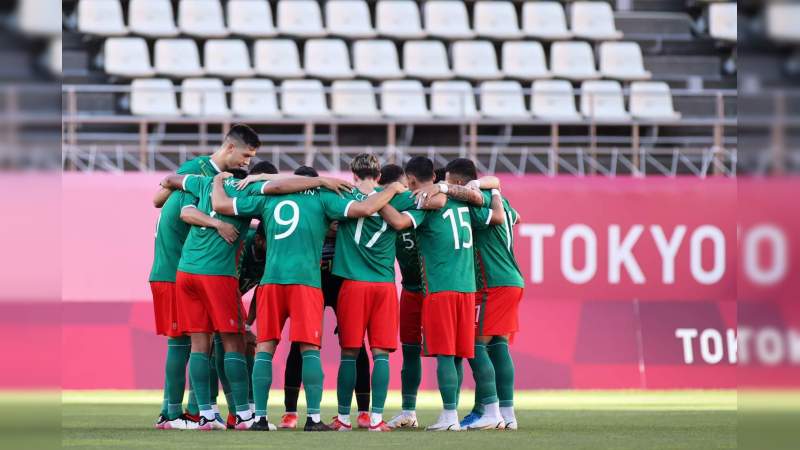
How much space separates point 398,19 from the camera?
1892cm

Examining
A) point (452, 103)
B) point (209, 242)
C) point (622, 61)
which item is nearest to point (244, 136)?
point (209, 242)

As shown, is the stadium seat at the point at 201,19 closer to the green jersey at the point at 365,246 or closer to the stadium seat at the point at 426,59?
the stadium seat at the point at 426,59

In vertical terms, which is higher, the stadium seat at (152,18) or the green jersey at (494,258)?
the stadium seat at (152,18)

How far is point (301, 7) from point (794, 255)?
659 inches

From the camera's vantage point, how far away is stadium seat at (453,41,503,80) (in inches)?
711

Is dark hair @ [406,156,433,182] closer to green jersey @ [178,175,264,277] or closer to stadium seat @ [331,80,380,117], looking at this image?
green jersey @ [178,175,264,277]

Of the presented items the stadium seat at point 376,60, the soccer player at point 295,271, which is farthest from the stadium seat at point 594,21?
the soccer player at point 295,271

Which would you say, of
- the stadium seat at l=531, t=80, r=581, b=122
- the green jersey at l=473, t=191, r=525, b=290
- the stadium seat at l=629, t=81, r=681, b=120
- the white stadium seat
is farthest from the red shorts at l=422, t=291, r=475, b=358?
the stadium seat at l=629, t=81, r=681, b=120

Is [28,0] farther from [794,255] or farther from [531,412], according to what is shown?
[531,412]

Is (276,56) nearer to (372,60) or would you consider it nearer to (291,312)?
(372,60)

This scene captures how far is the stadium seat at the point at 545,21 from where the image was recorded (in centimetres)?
1908

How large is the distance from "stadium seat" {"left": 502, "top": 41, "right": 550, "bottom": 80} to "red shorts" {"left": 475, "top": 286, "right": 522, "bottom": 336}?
383 inches

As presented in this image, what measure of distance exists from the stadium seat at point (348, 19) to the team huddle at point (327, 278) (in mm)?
10092

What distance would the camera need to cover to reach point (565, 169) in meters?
15.7
